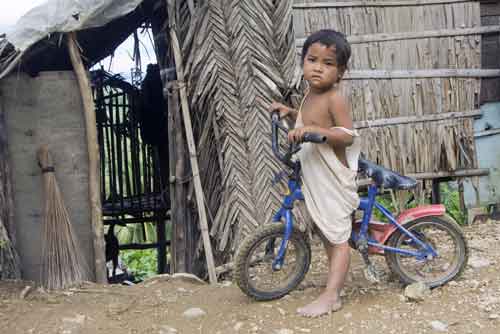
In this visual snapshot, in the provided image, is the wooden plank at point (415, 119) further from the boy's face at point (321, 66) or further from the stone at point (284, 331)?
the stone at point (284, 331)

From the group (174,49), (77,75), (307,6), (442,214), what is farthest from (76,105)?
(442,214)

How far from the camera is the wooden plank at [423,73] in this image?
518cm

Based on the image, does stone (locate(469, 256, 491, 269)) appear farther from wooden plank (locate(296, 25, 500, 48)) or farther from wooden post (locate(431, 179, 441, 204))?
wooden plank (locate(296, 25, 500, 48))

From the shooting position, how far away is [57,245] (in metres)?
4.38

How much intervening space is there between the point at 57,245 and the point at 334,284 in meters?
2.23

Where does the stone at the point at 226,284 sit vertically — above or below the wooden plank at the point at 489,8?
below

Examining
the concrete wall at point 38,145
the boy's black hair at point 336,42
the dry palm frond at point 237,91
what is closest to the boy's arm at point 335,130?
the boy's black hair at point 336,42

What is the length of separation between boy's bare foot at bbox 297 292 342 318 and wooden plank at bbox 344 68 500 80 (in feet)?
8.02

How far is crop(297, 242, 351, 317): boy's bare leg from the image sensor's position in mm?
3275

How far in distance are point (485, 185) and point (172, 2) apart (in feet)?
11.1

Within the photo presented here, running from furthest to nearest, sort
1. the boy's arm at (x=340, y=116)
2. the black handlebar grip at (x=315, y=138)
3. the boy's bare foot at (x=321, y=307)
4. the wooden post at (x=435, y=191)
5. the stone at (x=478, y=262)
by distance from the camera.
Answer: the wooden post at (x=435, y=191) → the stone at (x=478, y=262) → the boy's bare foot at (x=321, y=307) → the boy's arm at (x=340, y=116) → the black handlebar grip at (x=315, y=138)

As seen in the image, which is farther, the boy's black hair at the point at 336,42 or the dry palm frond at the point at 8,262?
the dry palm frond at the point at 8,262

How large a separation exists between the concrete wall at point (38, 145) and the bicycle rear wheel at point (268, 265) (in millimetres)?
1712

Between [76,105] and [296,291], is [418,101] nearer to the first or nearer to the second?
[296,291]
